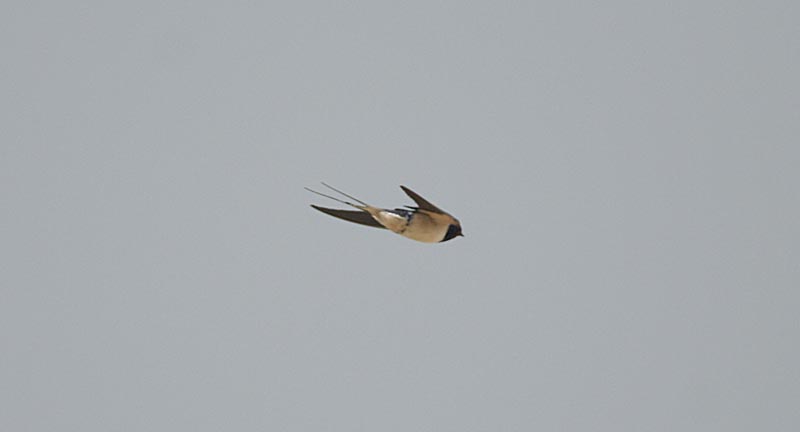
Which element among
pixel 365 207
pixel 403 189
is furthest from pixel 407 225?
pixel 403 189

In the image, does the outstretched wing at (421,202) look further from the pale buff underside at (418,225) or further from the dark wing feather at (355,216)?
the dark wing feather at (355,216)

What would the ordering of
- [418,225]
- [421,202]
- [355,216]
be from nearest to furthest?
[421,202] < [418,225] < [355,216]

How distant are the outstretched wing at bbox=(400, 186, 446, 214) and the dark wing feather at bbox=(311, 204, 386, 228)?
0.89 meters

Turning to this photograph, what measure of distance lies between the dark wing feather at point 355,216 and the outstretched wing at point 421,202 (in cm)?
89

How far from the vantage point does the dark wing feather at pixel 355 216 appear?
11.7 meters

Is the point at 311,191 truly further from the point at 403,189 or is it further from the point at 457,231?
the point at 457,231

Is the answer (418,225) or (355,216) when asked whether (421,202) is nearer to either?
(418,225)

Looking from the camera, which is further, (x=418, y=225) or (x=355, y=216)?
(x=355, y=216)

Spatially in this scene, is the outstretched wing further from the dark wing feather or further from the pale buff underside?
the dark wing feather

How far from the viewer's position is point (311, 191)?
10289 mm

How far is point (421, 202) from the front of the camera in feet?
34.7

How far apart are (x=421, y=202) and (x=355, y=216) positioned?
1.39 meters

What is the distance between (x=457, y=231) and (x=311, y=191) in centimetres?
169

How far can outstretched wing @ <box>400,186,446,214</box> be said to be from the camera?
10171mm
